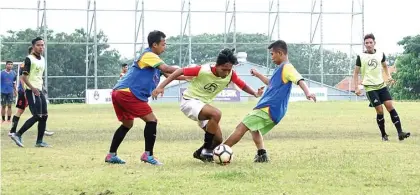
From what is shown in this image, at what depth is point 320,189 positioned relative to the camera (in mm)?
7254

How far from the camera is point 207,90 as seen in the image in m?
10.3

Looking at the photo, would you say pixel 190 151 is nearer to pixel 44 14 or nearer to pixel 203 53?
pixel 44 14

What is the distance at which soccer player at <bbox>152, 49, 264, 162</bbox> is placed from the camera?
9.95 meters

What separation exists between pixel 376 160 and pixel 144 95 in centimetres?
322

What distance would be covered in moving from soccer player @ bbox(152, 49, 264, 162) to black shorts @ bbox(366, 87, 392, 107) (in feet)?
16.4

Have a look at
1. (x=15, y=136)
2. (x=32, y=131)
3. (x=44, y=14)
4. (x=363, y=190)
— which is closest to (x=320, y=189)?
(x=363, y=190)

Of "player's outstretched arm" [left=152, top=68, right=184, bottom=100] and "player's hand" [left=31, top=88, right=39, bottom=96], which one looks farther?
"player's hand" [left=31, top=88, right=39, bottom=96]

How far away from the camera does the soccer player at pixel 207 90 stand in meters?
9.95

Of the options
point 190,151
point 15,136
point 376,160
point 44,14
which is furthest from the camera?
point 44,14

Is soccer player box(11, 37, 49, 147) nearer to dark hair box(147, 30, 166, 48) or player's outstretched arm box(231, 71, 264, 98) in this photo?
dark hair box(147, 30, 166, 48)

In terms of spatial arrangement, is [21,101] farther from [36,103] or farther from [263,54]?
[263,54]

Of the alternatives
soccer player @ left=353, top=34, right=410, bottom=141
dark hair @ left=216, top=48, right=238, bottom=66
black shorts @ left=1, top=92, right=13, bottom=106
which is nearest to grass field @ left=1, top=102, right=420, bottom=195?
soccer player @ left=353, top=34, right=410, bottom=141

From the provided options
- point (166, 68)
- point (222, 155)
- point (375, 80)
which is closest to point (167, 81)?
→ point (166, 68)

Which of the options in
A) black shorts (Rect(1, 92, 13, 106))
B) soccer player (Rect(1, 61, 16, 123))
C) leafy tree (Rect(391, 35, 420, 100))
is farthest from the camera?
leafy tree (Rect(391, 35, 420, 100))
